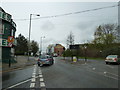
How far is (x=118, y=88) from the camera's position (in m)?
6.11

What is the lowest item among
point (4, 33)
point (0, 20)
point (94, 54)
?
point (94, 54)

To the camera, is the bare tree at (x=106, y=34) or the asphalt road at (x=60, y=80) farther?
the bare tree at (x=106, y=34)

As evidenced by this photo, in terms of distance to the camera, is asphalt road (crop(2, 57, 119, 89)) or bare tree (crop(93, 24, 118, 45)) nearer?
asphalt road (crop(2, 57, 119, 89))

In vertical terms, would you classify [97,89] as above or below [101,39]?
below

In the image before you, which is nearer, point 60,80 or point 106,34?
point 60,80

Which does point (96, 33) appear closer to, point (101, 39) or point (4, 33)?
point (101, 39)

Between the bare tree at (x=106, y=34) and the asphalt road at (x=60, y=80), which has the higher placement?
the bare tree at (x=106, y=34)

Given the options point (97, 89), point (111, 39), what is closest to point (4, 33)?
point (97, 89)

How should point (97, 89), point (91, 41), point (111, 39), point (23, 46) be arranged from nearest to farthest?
point (97, 89) < point (111, 39) < point (91, 41) < point (23, 46)

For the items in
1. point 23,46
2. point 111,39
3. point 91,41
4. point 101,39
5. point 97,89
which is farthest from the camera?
point 23,46

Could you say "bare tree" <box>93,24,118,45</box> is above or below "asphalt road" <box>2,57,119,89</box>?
above

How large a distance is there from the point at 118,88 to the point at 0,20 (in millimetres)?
19556

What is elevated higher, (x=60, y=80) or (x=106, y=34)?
(x=106, y=34)

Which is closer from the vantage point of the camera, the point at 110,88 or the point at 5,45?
the point at 110,88
